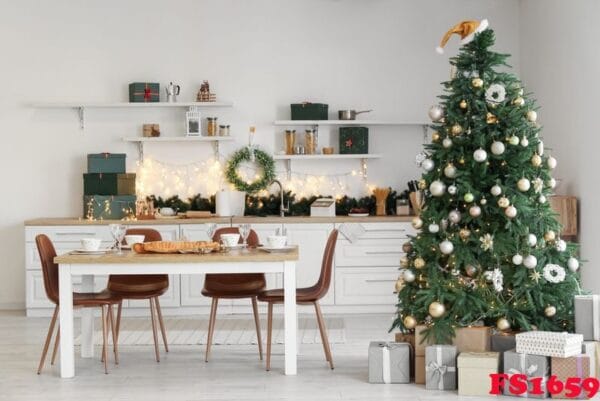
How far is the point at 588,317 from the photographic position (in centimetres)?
537

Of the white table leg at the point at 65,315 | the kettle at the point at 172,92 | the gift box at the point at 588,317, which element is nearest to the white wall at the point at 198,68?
the kettle at the point at 172,92

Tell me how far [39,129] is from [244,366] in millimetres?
3708

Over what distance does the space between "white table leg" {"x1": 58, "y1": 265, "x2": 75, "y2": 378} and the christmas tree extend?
6.58 feet

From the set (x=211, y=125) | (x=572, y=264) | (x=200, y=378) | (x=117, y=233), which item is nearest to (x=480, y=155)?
(x=572, y=264)

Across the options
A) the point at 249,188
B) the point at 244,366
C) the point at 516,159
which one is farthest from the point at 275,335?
the point at 516,159

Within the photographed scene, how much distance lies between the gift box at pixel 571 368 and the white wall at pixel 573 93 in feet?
6.60

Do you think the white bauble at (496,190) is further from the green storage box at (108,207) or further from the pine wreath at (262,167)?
the green storage box at (108,207)

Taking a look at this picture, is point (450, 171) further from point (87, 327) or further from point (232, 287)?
point (87, 327)

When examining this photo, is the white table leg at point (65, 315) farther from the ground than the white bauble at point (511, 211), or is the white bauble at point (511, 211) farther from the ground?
the white bauble at point (511, 211)

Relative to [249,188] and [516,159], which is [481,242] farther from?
[249,188]

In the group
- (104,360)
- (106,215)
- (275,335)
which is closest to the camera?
(104,360)

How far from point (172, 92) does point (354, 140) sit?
1.69m

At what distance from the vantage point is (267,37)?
880cm

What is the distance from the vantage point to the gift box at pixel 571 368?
16.7ft
